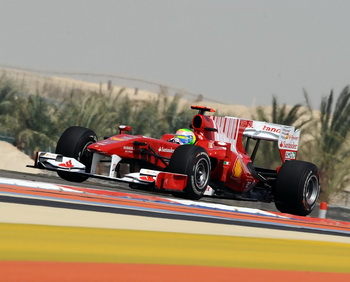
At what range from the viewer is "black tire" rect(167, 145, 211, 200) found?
11.5m

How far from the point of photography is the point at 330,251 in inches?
278

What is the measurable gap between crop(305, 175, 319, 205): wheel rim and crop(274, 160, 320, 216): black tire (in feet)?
0.33

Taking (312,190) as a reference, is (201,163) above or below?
above

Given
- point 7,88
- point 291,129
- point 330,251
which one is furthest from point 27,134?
point 330,251

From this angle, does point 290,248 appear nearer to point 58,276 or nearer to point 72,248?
point 72,248

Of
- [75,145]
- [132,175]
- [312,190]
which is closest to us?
[132,175]

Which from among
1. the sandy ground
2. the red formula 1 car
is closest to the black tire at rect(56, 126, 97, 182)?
the red formula 1 car

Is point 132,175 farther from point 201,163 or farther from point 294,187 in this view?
point 294,187

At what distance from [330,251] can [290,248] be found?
535 mm

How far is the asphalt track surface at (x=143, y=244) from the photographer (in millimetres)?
4535

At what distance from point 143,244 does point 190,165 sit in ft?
19.8

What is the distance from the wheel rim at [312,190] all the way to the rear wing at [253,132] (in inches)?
34.2

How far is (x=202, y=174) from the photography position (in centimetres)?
1203

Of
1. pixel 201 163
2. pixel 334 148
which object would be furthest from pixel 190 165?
pixel 334 148
